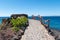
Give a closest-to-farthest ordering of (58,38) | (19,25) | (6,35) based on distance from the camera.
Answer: (58,38) < (6,35) < (19,25)

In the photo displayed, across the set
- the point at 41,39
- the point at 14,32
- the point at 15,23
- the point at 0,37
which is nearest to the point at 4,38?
the point at 0,37

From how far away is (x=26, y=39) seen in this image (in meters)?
16.8

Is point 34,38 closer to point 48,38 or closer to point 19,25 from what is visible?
point 48,38

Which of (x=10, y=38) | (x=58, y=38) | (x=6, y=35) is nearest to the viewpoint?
(x=58, y=38)

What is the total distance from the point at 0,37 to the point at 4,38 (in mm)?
331

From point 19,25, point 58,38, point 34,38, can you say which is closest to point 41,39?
point 34,38

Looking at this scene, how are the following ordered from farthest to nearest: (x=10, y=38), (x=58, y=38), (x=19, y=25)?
(x=19, y=25) → (x=10, y=38) → (x=58, y=38)

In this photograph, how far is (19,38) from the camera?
55.7 feet

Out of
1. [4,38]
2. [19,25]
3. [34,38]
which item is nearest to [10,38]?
[4,38]

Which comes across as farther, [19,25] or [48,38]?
[19,25]

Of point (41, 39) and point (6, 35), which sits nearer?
point (41, 39)

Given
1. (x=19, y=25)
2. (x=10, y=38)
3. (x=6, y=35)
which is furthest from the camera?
(x=19, y=25)

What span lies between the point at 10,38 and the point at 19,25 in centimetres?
571

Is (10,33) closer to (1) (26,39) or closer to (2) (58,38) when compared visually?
(1) (26,39)
